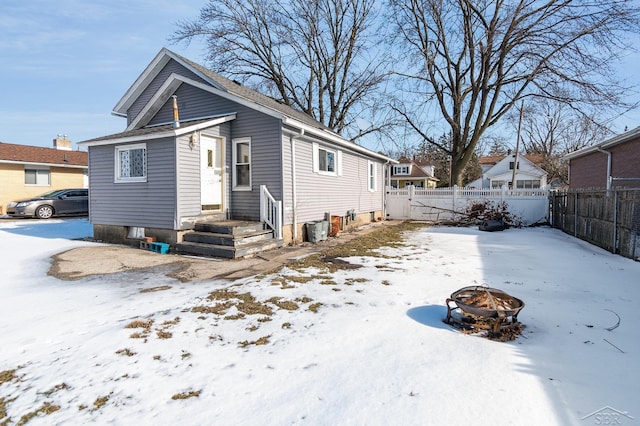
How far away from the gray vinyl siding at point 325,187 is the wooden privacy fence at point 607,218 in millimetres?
7632

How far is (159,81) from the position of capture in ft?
37.3

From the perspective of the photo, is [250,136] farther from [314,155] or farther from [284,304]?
[284,304]

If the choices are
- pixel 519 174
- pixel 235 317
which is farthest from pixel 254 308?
pixel 519 174

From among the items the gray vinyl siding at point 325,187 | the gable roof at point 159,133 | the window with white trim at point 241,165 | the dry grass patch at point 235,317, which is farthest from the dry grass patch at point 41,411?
the window with white trim at point 241,165

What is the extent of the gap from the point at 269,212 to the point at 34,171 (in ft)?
62.7

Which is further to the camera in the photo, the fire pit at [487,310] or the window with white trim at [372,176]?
Answer: the window with white trim at [372,176]

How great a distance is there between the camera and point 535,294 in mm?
4727

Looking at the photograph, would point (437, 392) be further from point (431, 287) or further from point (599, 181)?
point (599, 181)

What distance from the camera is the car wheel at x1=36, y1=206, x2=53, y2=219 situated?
52.5 feet

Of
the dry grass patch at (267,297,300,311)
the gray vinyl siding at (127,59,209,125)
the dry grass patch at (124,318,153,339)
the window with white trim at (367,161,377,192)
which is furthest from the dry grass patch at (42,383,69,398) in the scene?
the window with white trim at (367,161,377,192)

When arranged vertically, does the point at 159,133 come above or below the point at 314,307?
above

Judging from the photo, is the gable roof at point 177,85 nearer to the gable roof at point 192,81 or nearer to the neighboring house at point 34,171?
the gable roof at point 192,81

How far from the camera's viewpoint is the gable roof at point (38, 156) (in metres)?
18.4

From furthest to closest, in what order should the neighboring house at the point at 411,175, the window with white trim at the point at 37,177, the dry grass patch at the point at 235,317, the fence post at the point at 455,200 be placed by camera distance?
the neighboring house at the point at 411,175, the window with white trim at the point at 37,177, the fence post at the point at 455,200, the dry grass patch at the point at 235,317
